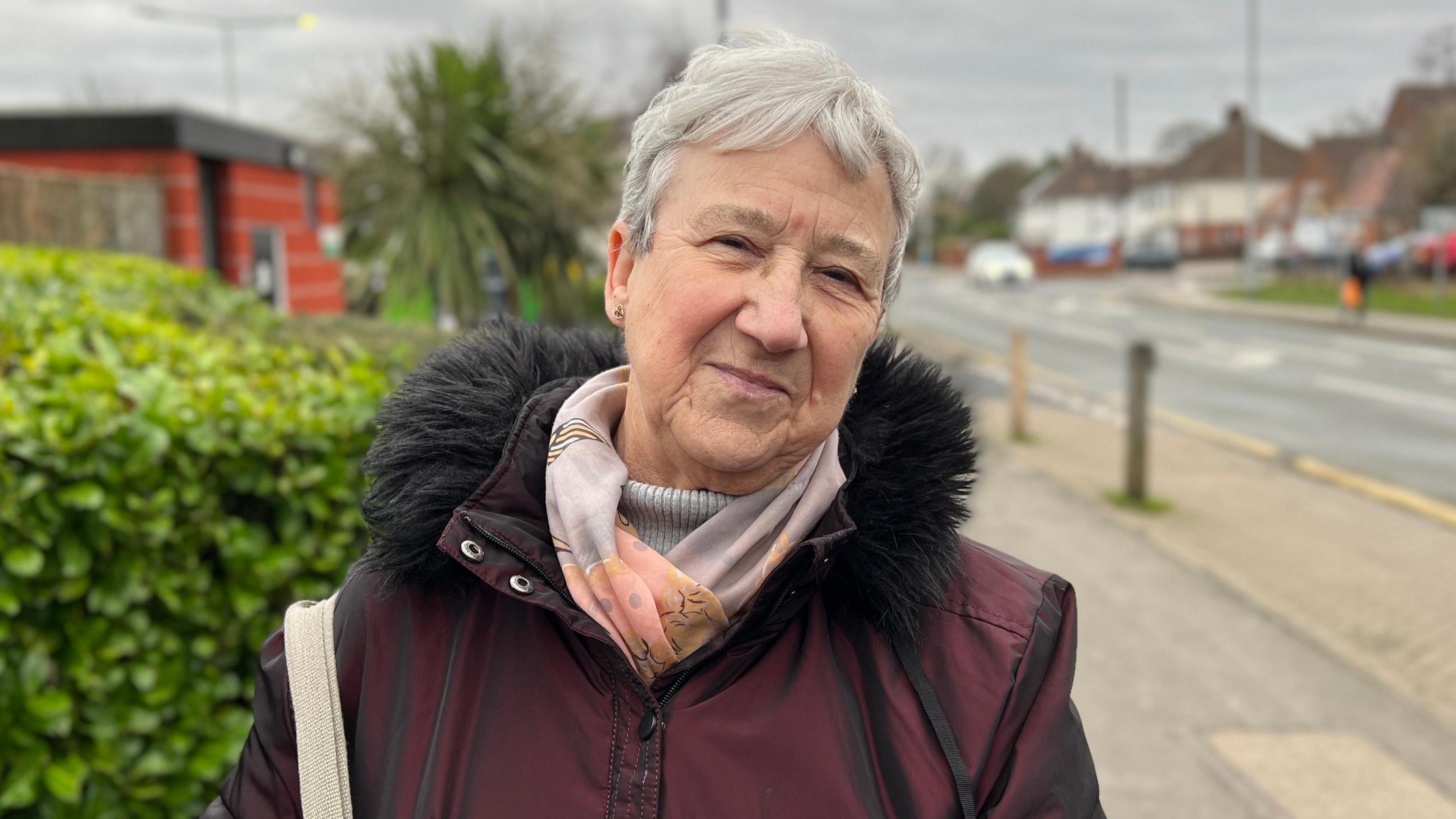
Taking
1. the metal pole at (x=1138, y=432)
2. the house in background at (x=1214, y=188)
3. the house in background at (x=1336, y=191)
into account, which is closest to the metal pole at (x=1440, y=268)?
the house in background at (x=1336, y=191)

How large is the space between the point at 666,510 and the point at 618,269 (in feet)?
1.26

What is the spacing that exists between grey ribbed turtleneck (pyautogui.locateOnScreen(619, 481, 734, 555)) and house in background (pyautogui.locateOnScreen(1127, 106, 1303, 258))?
269 ft

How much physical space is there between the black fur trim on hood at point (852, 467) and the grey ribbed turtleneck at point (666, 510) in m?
0.19

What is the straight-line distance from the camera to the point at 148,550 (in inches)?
107

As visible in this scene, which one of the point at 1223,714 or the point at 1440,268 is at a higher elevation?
the point at 1440,268

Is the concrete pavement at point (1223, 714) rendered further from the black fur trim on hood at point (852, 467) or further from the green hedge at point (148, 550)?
the black fur trim on hood at point (852, 467)

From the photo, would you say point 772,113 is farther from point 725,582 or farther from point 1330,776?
point 1330,776

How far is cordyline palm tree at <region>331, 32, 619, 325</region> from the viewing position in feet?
33.4

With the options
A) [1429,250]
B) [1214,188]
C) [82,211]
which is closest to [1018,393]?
[82,211]

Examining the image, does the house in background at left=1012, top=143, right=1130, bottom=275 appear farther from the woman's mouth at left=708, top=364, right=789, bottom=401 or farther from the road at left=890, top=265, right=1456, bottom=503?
the woman's mouth at left=708, top=364, right=789, bottom=401

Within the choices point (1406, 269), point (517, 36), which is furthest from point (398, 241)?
point (1406, 269)

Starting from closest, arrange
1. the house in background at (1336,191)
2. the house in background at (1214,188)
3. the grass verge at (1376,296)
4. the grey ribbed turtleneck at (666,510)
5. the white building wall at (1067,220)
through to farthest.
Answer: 1. the grey ribbed turtleneck at (666,510)
2. the grass verge at (1376,296)
3. the house in background at (1336,191)
4. the house in background at (1214,188)
5. the white building wall at (1067,220)

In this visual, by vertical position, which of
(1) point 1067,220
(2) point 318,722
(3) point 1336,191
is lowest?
(2) point 318,722

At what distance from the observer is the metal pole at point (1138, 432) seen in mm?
8742
